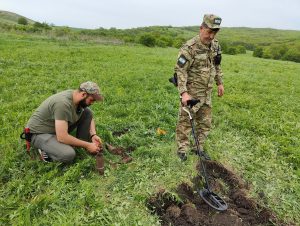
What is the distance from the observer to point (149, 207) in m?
4.69

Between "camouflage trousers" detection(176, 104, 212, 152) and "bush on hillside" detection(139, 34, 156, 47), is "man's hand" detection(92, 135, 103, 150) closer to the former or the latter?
"camouflage trousers" detection(176, 104, 212, 152)

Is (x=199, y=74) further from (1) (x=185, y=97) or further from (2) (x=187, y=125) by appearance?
(2) (x=187, y=125)

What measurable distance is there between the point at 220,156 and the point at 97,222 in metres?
3.09

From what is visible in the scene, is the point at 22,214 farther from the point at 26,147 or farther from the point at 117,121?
the point at 117,121

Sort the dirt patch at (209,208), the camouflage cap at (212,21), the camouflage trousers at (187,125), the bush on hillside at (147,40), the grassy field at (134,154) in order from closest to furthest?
the grassy field at (134,154), the dirt patch at (209,208), the camouflage cap at (212,21), the camouflage trousers at (187,125), the bush on hillside at (147,40)

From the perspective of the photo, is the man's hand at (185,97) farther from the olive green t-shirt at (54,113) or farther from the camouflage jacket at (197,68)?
the olive green t-shirt at (54,113)

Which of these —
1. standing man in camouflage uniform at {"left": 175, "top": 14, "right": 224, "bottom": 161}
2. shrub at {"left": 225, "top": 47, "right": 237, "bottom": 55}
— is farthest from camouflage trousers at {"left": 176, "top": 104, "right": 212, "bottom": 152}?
shrub at {"left": 225, "top": 47, "right": 237, "bottom": 55}

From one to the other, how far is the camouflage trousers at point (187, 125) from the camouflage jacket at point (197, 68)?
0.25 metres

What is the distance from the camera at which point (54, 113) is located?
17.3 ft

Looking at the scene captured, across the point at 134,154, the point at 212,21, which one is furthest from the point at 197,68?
the point at 134,154

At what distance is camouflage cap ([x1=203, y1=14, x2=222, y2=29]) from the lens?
5.18 m

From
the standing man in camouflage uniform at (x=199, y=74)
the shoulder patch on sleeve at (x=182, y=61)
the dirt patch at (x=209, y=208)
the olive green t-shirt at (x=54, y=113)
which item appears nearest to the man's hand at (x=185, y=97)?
the standing man in camouflage uniform at (x=199, y=74)

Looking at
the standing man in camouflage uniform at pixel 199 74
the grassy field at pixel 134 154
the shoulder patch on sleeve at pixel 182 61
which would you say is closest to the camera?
the grassy field at pixel 134 154

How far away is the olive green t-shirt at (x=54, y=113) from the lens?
17.1 feet
